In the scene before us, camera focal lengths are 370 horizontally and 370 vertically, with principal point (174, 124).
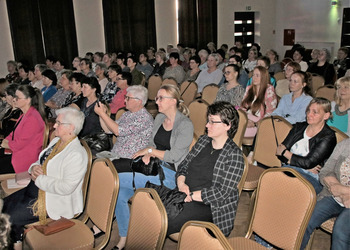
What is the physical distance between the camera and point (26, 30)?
35.1 ft

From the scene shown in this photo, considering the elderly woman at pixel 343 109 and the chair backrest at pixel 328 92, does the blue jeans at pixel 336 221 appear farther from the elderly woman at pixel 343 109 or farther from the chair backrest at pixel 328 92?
the chair backrest at pixel 328 92

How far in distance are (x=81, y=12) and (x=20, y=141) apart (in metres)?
9.02

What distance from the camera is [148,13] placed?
13.1m

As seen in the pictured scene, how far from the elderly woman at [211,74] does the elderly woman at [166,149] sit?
374cm

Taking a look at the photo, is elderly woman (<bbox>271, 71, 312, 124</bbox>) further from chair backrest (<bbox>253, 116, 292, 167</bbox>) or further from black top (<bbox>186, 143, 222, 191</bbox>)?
black top (<bbox>186, 143, 222, 191</bbox>)

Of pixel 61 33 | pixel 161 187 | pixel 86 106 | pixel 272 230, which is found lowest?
pixel 272 230

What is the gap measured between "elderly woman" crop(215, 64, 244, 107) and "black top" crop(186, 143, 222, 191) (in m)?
2.36

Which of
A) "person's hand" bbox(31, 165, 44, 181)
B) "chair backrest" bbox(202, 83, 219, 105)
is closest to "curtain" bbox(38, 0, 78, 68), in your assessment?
"chair backrest" bbox(202, 83, 219, 105)

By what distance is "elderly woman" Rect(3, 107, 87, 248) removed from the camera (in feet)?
9.52

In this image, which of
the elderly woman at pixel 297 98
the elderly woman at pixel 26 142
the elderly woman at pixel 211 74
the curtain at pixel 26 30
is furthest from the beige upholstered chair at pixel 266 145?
the curtain at pixel 26 30

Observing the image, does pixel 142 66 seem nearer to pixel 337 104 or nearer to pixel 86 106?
pixel 86 106

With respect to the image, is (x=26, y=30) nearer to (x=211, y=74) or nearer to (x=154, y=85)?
(x=154, y=85)

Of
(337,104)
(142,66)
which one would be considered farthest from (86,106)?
(142,66)

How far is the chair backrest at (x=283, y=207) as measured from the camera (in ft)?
7.68
